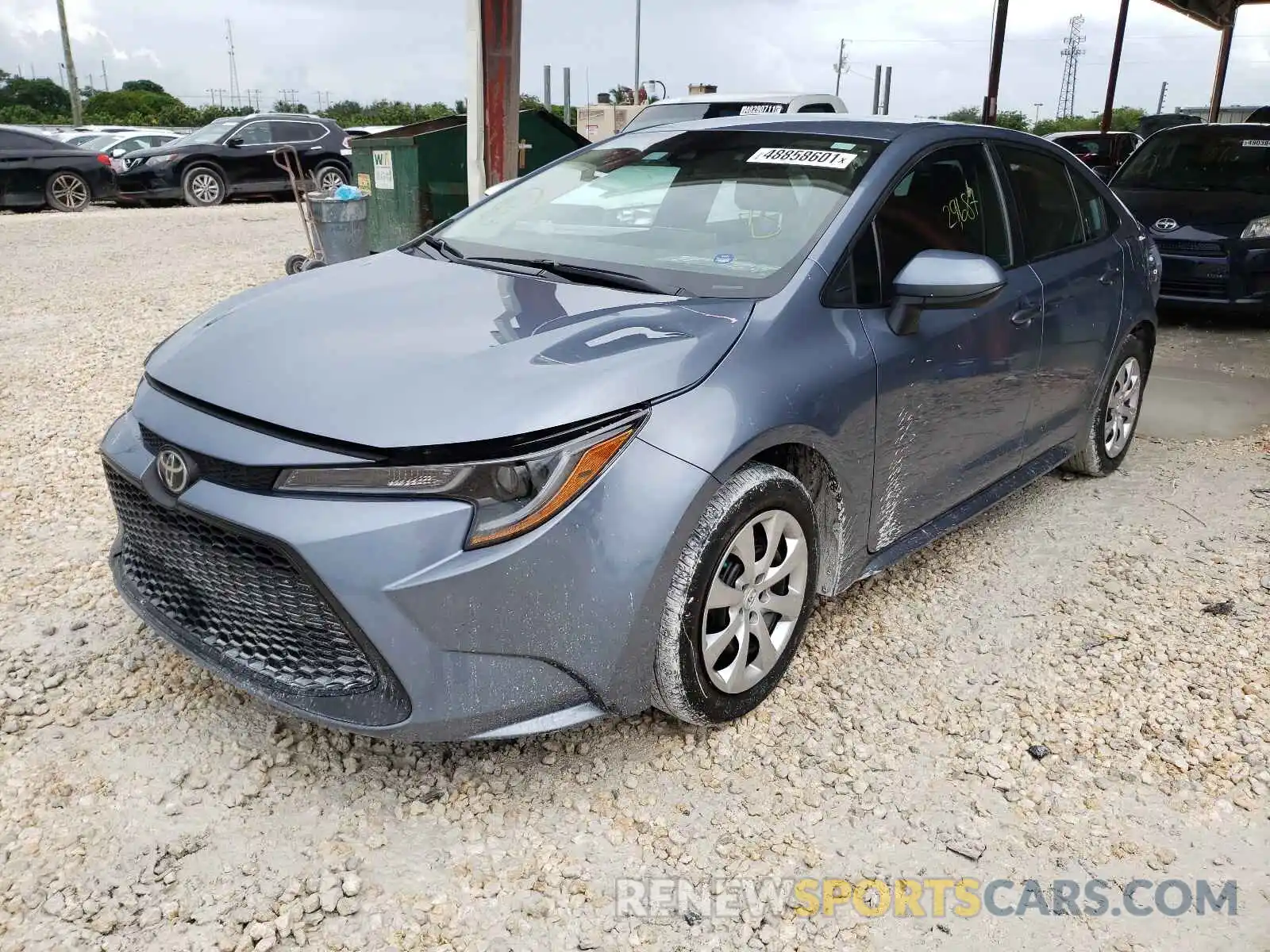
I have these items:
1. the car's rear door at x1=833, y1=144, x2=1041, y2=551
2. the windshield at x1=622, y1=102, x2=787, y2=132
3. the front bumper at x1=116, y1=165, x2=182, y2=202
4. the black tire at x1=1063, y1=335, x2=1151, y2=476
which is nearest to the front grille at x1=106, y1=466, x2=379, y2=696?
the car's rear door at x1=833, y1=144, x2=1041, y2=551

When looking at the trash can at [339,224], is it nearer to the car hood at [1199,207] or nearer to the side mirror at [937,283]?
the car hood at [1199,207]

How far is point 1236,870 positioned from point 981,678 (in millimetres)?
853

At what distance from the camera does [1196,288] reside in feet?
25.0

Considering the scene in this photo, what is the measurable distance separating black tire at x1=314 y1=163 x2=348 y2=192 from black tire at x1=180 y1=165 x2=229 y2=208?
153 centimetres

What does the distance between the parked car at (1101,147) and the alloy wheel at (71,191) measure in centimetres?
1461

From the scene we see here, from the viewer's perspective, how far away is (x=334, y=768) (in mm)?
2561

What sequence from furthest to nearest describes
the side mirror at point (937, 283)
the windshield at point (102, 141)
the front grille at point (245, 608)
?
the windshield at point (102, 141)
the side mirror at point (937, 283)
the front grille at point (245, 608)

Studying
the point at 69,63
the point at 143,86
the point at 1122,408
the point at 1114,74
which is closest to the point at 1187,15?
the point at 1114,74

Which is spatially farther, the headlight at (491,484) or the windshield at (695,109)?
the windshield at (695,109)

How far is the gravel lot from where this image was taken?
2.13 metres

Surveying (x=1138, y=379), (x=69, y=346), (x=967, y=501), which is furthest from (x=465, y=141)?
(x=967, y=501)

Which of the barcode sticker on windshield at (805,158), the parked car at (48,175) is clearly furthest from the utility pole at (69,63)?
the barcode sticker on windshield at (805,158)

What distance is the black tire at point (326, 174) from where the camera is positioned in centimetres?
1669

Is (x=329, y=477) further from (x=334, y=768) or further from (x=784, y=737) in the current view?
(x=784, y=737)
